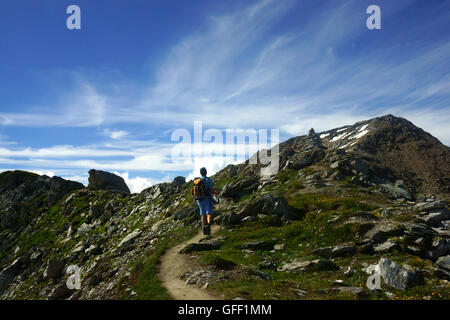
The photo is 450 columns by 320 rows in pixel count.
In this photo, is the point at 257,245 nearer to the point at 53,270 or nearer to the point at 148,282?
the point at 148,282

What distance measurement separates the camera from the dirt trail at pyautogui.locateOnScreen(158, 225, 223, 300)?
34.4 feet

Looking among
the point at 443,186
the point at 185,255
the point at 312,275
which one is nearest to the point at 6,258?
the point at 185,255

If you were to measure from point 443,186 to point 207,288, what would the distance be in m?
140

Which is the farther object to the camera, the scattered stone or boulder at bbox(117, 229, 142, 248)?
boulder at bbox(117, 229, 142, 248)

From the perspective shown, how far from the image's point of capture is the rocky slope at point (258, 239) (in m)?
11.9

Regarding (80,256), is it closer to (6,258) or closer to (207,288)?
(6,258)

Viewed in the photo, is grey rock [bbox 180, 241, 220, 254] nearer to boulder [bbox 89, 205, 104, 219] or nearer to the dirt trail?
the dirt trail

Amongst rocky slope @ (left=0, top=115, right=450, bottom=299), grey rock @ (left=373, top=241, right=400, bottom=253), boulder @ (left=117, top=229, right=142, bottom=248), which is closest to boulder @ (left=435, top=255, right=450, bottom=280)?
rocky slope @ (left=0, top=115, right=450, bottom=299)

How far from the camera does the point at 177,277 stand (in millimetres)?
13625

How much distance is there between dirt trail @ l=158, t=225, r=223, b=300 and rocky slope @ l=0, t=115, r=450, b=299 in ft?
1.38

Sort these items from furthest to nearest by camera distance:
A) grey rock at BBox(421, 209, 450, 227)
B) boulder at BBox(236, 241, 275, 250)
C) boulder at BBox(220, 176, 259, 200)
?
boulder at BBox(220, 176, 259, 200)
boulder at BBox(236, 241, 275, 250)
grey rock at BBox(421, 209, 450, 227)

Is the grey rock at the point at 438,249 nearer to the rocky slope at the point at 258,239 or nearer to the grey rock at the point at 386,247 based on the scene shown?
the rocky slope at the point at 258,239

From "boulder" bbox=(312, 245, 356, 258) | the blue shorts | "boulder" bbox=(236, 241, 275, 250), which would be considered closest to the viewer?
"boulder" bbox=(312, 245, 356, 258)
